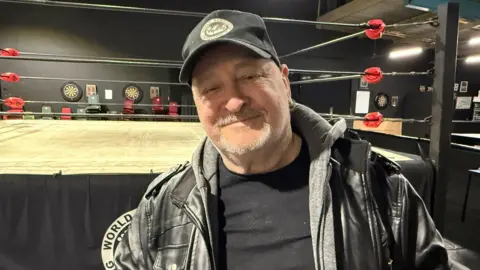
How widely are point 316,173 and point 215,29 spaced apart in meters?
0.50

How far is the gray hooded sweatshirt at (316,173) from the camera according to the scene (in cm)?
85

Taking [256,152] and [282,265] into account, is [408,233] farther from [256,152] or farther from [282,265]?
[256,152]

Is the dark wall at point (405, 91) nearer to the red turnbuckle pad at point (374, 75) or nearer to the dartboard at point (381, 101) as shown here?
the dartboard at point (381, 101)

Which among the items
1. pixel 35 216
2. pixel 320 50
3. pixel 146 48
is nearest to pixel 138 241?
pixel 35 216

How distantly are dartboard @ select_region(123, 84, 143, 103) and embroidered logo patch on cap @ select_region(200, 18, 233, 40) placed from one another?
17.5 feet

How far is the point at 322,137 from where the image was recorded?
3.30 ft

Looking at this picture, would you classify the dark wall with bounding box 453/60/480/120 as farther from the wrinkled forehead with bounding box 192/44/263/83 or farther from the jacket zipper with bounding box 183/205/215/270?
the jacket zipper with bounding box 183/205/215/270

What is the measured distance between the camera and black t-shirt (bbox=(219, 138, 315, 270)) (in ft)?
2.98

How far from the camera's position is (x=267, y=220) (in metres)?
0.95

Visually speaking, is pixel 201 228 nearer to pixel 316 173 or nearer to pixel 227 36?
pixel 316 173

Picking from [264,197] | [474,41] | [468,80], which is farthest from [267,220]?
[468,80]

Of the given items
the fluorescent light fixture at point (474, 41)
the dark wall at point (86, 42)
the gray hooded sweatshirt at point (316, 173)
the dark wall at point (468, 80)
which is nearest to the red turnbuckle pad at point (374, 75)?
the gray hooded sweatshirt at point (316, 173)

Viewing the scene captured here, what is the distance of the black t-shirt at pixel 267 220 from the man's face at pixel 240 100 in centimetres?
13

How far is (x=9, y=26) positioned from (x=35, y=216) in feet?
18.4
